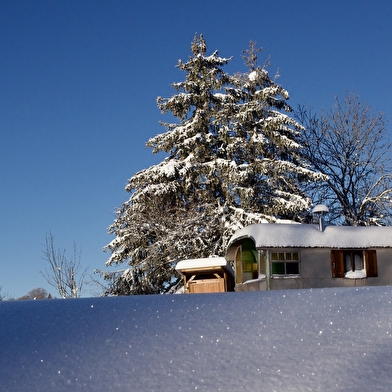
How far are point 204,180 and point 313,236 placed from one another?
6584 mm

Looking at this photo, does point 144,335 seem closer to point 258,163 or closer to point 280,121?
point 258,163

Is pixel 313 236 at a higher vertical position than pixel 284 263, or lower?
higher

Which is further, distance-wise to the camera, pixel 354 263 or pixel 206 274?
pixel 354 263

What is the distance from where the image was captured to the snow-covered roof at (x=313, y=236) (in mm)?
15180

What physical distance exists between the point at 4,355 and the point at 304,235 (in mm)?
14403

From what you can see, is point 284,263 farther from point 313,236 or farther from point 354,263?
A: point 354,263

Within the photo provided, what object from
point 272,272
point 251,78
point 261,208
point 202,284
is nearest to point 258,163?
point 261,208

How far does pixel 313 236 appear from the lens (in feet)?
51.8

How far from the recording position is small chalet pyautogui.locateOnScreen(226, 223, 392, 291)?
50.5ft

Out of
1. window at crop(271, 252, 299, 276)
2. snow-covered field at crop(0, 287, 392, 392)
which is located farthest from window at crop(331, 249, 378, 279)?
snow-covered field at crop(0, 287, 392, 392)

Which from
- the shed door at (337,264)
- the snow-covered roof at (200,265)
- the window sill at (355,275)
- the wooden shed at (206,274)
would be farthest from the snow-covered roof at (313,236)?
the snow-covered roof at (200,265)

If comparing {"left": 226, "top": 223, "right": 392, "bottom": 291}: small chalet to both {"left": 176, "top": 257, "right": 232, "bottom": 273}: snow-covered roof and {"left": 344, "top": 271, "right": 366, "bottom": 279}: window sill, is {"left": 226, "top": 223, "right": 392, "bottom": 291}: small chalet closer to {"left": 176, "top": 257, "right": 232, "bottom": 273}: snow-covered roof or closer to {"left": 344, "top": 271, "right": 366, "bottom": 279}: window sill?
{"left": 344, "top": 271, "right": 366, "bottom": 279}: window sill

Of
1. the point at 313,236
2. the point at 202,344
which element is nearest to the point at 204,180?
the point at 313,236

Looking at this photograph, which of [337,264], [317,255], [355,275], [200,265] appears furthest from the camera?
[355,275]
